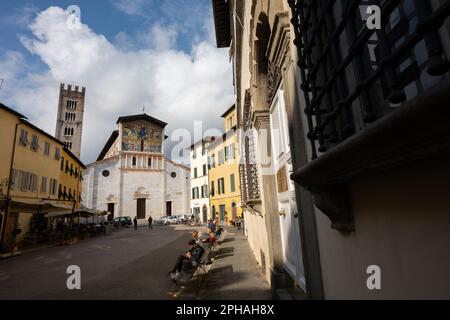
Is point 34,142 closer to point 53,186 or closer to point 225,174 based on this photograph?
point 53,186

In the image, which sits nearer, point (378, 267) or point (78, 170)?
point (378, 267)

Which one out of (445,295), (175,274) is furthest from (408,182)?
(175,274)

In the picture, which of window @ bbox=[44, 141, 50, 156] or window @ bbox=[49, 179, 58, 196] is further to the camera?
window @ bbox=[49, 179, 58, 196]

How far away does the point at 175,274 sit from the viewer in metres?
6.58

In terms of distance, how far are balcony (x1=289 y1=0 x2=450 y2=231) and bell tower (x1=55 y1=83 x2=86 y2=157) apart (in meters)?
69.1

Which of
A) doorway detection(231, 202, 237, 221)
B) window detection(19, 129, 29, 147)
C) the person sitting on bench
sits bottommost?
the person sitting on bench

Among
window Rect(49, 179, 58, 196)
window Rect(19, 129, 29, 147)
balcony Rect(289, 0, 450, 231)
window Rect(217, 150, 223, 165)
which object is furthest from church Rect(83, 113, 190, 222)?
balcony Rect(289, 0, 450, 231)

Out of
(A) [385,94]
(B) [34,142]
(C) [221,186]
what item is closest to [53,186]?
(B) [34,142]

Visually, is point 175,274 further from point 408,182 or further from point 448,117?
point 448,117

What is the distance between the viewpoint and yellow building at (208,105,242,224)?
99.9ft

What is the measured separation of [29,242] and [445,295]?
69.2 feet

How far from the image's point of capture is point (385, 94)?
3.19 feet

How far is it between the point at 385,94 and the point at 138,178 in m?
48.6

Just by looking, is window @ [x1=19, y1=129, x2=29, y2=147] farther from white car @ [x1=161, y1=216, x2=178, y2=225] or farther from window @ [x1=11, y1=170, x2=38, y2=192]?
white car @ [x1=161, y1=216, x2=178, y2=225]
